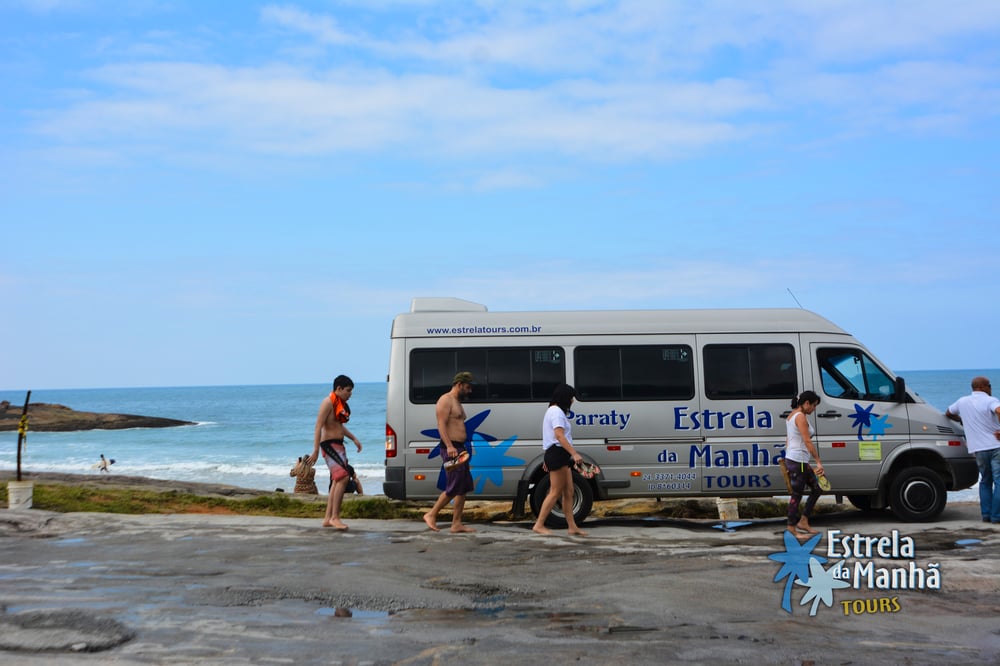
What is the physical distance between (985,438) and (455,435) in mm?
6734

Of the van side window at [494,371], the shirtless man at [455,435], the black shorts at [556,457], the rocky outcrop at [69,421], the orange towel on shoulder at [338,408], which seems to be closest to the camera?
the black shorts at [556,457]

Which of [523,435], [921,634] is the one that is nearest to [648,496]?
[523,435]

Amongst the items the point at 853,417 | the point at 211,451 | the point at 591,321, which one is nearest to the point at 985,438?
the point at 853,417

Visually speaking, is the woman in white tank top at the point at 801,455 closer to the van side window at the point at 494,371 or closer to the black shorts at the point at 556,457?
the black shorts at the point at 556,457

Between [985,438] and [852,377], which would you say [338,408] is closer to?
[852,377]

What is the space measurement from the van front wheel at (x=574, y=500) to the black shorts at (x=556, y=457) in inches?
36.0

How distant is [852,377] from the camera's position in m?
12.4

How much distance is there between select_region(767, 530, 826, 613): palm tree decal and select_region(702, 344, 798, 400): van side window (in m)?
1.87

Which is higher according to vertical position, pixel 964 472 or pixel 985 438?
pixel 985 438

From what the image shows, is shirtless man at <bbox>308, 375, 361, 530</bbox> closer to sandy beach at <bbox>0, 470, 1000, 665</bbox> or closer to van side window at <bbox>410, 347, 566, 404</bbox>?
sandy beach at <bbox>0, 470, 1000, 665</bbox>

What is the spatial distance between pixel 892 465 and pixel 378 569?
7151 millimetres

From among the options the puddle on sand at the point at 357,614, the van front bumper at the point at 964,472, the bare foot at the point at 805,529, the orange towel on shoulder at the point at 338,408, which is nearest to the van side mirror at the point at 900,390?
the van front bumper at the point at 964,472

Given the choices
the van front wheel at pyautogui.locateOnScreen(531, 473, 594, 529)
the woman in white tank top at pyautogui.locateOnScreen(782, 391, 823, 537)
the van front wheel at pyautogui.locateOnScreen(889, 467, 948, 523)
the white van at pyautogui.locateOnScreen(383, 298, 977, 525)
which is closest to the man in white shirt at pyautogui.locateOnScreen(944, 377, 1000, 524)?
the white van at pyautogui.locateOnScreen(383, 298, 977, 525)

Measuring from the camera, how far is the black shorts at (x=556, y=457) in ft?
36.1
